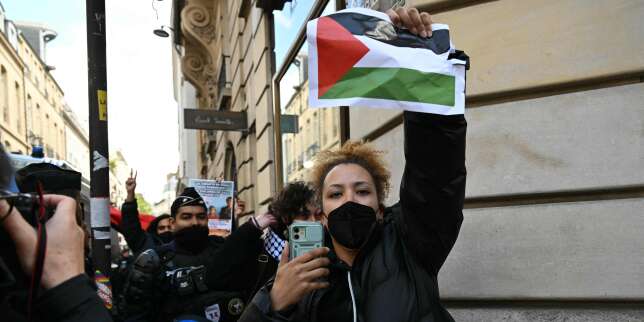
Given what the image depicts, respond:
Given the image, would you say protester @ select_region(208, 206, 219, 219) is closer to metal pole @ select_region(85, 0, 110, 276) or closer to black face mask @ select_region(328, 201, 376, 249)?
metal pole @ select_region(85, 0, 110, 276)

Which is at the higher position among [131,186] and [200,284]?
[131,186]

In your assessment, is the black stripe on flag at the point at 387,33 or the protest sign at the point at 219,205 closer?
the black stripe on flag at the point at 387,33

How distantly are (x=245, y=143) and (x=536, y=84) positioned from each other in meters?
7.88

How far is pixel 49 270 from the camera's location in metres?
1.10

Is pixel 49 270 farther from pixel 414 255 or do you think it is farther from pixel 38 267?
pixel 414 255

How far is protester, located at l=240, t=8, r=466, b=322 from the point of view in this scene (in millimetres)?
1687

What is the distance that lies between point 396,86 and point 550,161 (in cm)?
171

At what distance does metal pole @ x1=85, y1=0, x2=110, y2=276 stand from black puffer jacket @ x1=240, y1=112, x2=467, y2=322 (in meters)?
2.17

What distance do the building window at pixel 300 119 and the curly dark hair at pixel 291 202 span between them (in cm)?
190

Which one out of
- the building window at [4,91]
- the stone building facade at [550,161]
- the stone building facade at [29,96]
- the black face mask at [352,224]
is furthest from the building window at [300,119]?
the building window at [4,91]

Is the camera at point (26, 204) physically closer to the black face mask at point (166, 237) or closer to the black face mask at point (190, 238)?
the black face mask at point (190, 238)

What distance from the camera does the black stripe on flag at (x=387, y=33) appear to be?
1694mm

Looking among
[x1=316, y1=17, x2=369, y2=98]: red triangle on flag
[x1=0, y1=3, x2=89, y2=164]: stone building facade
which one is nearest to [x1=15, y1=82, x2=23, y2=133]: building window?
[x1=0, y1=3, x2=89, y2=164]: stone building facade

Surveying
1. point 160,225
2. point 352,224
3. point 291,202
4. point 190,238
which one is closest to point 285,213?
point 291,202
